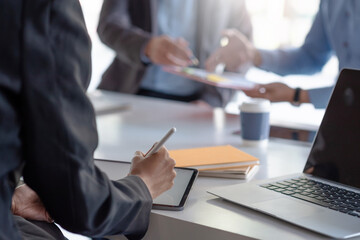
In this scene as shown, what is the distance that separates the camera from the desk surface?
3.23 ft

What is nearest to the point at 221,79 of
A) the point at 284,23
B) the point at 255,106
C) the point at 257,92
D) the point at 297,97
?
the point at 257,92

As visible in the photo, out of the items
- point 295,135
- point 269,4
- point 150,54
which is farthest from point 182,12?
point 269,4

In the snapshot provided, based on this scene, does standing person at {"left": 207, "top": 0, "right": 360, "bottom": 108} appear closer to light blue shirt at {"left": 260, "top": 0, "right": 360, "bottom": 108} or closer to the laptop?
light blue shirt at {"left": 260, "top": 0, "right": 360, "bottom": 108}

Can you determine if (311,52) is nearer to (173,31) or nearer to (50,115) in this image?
(173,31)

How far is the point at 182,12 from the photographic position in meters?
2.95

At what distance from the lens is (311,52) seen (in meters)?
2.47

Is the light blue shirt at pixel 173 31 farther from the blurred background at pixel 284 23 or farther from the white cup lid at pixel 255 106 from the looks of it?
the blurred background at pixel 284 23

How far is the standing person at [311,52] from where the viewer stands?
200 cm

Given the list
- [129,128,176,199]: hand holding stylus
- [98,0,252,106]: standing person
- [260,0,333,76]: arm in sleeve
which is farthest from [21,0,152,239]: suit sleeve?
[98,0,252,106]: standing person

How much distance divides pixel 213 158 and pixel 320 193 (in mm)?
340

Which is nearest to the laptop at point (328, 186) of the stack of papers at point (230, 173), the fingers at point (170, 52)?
the stack of papers at point (230, 173)

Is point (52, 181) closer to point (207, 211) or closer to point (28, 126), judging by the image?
point (28, 126)

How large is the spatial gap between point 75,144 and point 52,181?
0.07m

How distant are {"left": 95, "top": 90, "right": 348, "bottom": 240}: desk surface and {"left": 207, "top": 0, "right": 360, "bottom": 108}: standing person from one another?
234 mm
